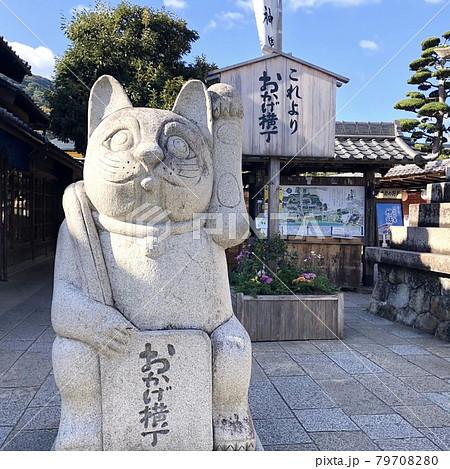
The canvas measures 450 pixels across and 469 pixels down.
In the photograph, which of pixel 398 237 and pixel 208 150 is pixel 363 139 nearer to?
pixel 398 237

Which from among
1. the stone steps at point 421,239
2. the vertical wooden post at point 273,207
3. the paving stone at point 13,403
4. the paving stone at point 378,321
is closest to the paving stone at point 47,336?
the paving stone at point 13,403

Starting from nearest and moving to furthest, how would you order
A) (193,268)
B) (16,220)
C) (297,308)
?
(193,268) < (297,308) < (16,220)

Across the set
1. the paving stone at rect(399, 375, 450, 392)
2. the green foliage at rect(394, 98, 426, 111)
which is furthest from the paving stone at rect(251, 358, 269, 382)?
the green foliage at rect(394, 98, 426, 111)

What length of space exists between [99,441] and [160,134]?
1.64m

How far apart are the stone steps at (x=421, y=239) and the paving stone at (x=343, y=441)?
343cm

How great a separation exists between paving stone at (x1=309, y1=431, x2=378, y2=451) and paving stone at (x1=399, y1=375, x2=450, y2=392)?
3.74 ft

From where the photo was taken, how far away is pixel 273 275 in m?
5.74

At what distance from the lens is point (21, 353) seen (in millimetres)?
4711

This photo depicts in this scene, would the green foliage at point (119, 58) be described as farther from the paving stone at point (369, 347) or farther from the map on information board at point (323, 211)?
the paving stone at point (369, 347)

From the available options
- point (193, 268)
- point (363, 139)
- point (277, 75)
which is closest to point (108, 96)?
point (193, 268)

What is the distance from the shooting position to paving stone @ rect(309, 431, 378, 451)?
2775 millimetres

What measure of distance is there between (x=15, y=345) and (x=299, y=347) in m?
3.32

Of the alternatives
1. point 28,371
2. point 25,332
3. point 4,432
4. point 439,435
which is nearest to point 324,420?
point 439,435

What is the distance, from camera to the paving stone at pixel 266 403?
3268 mm
